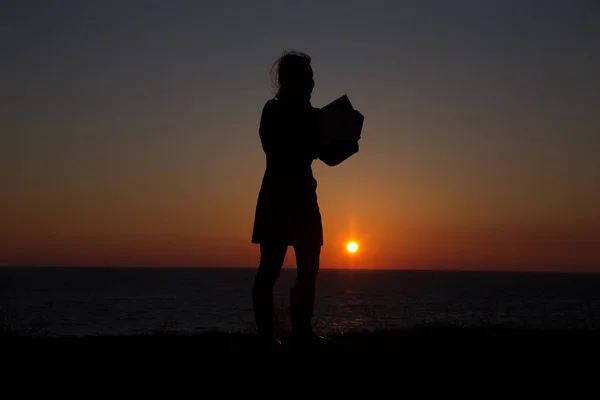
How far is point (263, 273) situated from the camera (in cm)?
552

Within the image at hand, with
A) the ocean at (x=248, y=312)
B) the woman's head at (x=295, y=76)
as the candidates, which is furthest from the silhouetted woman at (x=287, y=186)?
the ocean at (x=248, y=312)

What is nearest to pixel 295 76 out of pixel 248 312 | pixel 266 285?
pixel 266 285

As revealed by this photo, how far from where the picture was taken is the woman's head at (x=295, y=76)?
550 cm

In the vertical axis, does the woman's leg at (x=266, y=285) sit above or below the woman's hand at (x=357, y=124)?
below

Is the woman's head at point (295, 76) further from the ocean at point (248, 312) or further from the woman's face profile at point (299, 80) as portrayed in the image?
the ocean at point (248, 312)

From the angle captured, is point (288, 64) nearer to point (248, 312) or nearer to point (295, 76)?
point (295, 76)

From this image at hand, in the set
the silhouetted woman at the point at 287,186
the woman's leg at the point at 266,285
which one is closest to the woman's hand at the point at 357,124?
the silhouetted woman at the point at 287,186

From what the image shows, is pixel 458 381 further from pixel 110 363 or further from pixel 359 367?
pixel 110 363

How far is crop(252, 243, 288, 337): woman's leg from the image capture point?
5.50 meters

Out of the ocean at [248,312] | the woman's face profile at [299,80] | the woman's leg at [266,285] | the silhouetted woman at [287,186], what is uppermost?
the woman's face profile at [299,80]

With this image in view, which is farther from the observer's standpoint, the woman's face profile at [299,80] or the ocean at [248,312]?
the ocean at [248,312]

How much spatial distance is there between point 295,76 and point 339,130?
0.61 m

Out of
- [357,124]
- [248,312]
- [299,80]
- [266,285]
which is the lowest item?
[248,312]

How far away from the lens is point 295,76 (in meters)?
5.50
